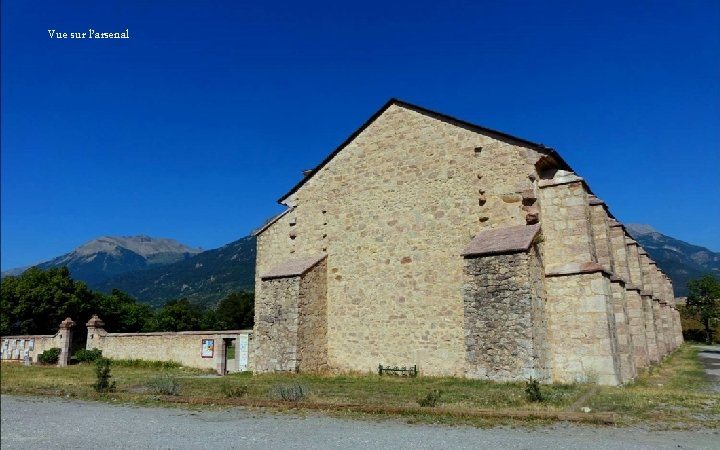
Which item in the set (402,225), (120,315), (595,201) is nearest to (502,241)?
(402,225)

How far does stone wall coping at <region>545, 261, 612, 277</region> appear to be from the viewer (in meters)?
13.3

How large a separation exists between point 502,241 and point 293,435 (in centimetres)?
878

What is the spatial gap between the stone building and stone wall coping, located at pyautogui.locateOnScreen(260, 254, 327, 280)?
64 mm

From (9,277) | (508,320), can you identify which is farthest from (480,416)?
(9,277)

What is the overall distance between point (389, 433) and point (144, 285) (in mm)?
180967

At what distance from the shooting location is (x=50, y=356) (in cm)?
2595

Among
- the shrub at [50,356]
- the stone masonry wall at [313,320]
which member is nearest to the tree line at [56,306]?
the shrub at [50,356]

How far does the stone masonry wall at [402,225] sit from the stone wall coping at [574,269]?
1702mm

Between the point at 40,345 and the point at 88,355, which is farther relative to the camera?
the point at 40,345

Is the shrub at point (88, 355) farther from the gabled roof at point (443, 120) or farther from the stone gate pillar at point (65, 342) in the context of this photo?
the gabled roof at point (443, 120)

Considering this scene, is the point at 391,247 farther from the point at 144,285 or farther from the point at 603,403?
the point at 144,285

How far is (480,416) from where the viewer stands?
7828 millimetres

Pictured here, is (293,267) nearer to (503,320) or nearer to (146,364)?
(503,320)

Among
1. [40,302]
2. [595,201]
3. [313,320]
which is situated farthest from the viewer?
[40,302]
